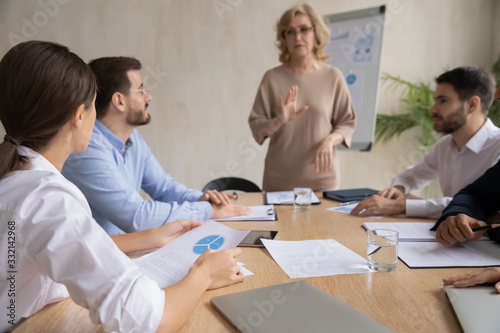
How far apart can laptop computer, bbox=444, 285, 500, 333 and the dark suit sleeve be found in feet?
1.98

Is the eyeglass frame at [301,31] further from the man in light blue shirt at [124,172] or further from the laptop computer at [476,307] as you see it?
the laptop computer at [476,307]

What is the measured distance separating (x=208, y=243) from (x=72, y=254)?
0.61 metres

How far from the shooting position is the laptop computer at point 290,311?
29.0 inches

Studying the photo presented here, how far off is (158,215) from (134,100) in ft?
2.03

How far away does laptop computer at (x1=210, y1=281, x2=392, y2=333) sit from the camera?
738mm

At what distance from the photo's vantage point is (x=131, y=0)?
13.6 feet

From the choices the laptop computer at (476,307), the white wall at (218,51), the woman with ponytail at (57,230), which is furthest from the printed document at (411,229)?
the white wall at (218,51)

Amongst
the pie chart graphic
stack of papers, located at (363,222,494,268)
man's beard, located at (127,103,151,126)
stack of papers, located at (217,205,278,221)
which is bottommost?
stack of papers, located at (217,205,278,221)

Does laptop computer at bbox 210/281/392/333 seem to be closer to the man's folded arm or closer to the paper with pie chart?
the paper with pie chart

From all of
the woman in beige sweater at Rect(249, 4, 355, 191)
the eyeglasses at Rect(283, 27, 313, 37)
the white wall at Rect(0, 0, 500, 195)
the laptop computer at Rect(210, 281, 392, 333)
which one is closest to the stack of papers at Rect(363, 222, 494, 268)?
the laptop computer at Rect(210, 281, 392, 333)

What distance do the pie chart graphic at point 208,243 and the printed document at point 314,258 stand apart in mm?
153

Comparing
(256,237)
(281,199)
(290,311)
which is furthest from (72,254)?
(281,199)

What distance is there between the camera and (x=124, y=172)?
1876 millimetres

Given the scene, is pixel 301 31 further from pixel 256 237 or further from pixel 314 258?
pixel 314 258
